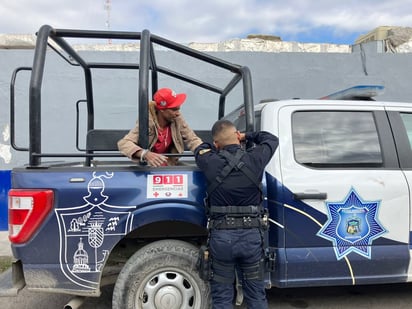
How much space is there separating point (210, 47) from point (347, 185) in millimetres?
5765

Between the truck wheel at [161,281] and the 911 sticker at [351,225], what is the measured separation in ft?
3.47

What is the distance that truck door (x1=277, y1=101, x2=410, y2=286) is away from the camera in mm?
2986

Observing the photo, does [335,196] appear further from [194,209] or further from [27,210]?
[27,210]

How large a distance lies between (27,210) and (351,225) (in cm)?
244

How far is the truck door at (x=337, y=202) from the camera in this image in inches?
118

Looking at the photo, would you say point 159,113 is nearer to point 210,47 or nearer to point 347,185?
point 347,185

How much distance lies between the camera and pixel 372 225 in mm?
3031

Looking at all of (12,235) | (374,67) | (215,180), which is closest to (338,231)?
(215,180)

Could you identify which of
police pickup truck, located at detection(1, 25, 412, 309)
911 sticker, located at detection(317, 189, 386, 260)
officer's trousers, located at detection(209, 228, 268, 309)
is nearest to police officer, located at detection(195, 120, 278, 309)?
officer's trousers, located at detection(209, 228, 268, 309)

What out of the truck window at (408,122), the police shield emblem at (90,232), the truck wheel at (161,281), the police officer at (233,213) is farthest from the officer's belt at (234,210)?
the truck window at (408,122)

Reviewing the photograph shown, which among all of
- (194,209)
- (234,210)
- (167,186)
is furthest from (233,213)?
(167,186)

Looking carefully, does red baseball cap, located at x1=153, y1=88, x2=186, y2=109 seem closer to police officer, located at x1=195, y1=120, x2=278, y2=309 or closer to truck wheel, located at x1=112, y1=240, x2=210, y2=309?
police officer, located at x1=195, y1=120, x2=278, y2=309

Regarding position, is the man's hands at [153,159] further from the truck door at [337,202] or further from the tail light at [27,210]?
the truck door at [337,202]

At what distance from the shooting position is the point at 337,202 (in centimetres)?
299
